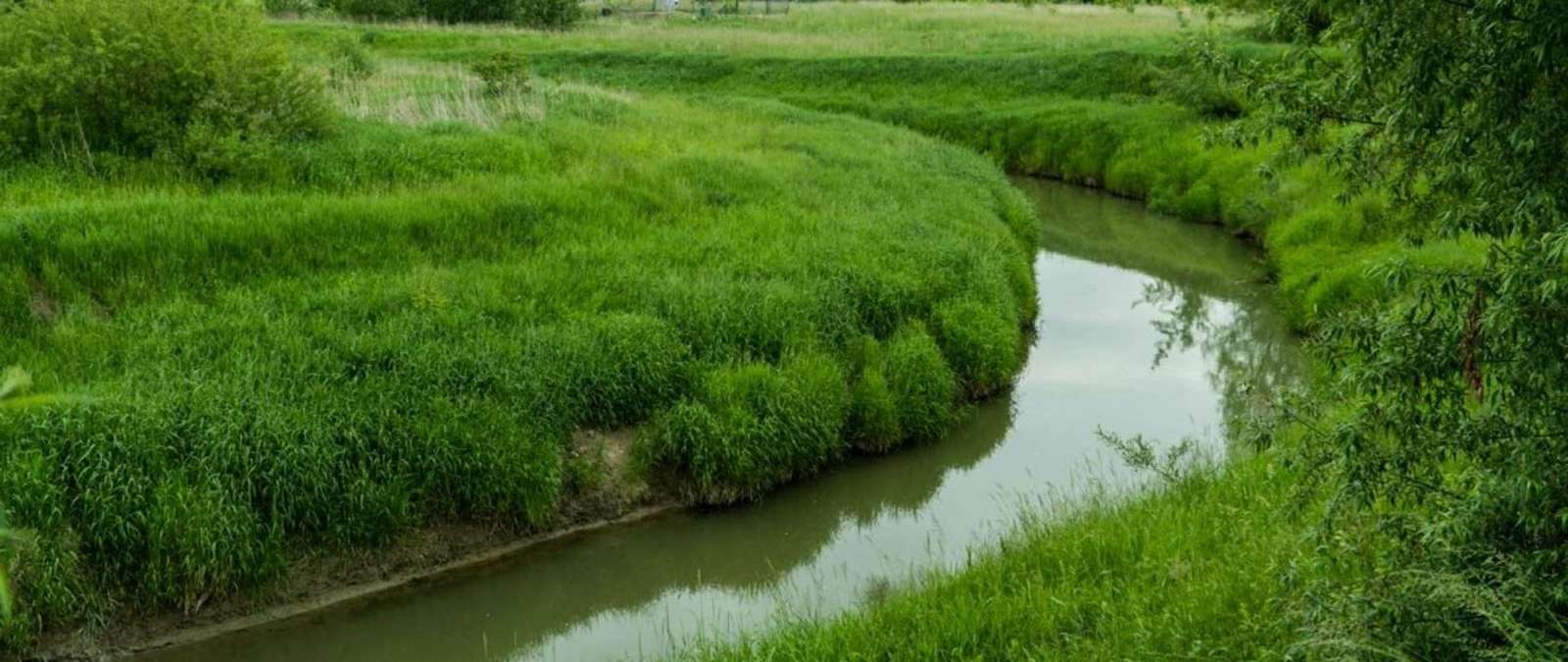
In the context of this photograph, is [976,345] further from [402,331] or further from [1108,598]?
[1108,598]

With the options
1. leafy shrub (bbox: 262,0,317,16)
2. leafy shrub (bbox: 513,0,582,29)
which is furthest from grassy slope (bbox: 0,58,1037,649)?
leafy shrub (bbox: 262,0,317,16)

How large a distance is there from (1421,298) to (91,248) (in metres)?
11.7

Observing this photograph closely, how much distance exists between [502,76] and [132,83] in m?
8.58

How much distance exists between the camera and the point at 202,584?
9.26m

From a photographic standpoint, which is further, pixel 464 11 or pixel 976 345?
pixel 464 11

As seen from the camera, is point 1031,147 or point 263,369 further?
point 1031,147

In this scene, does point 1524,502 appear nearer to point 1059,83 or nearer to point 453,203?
point 453,203

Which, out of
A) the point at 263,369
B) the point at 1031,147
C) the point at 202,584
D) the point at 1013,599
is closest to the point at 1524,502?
the point at 1013,599

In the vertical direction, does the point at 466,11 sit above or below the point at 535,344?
above

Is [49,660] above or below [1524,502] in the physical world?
below

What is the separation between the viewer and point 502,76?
2367 cm

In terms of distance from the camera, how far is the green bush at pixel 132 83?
15.2 m

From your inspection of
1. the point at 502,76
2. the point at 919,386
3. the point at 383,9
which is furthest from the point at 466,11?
the point at 919,386

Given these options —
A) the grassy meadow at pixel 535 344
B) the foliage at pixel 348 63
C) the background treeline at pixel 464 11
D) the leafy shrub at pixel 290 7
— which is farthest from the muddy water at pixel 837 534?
the leafy shrub at pixel 290 7
